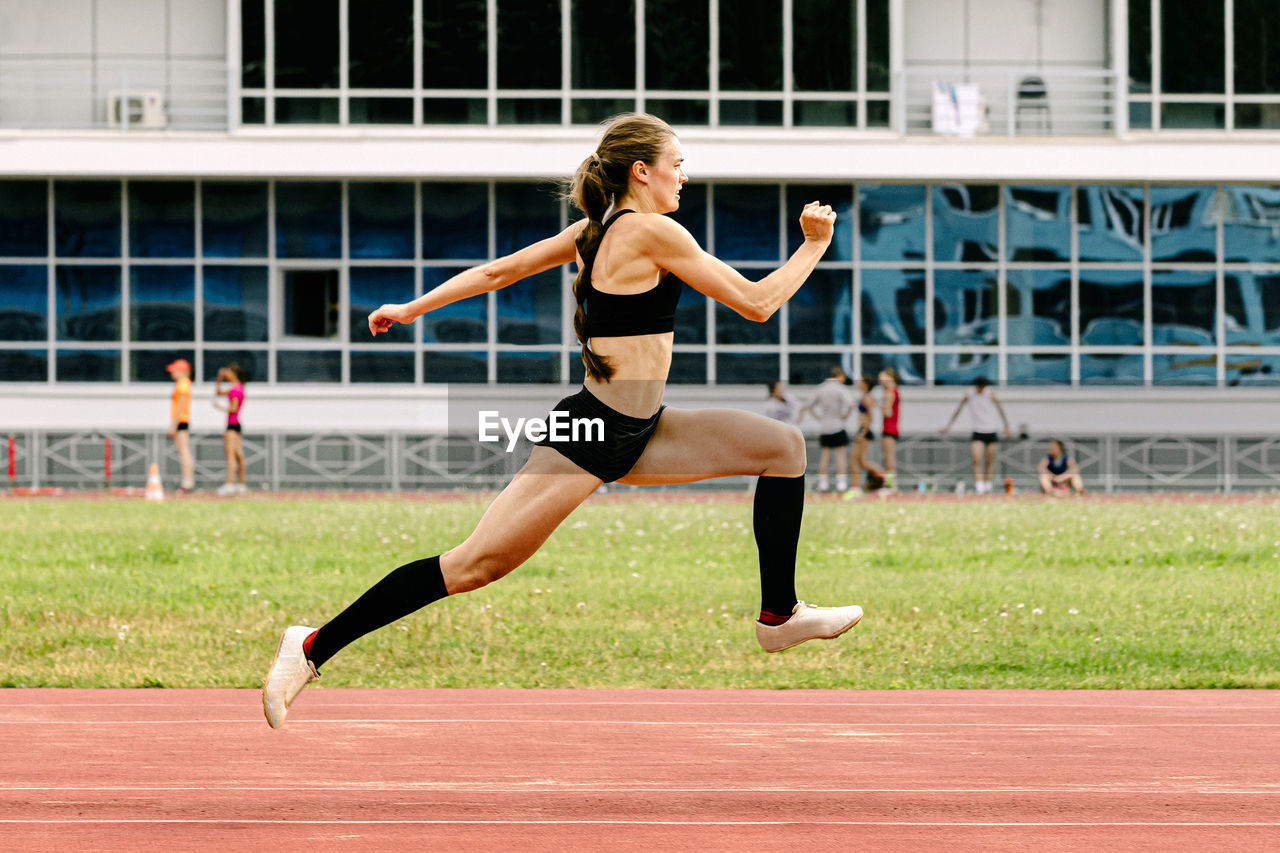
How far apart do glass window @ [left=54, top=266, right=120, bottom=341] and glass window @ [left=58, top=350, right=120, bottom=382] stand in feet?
0.92

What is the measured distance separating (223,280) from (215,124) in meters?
3.03

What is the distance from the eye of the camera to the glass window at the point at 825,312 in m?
31.5

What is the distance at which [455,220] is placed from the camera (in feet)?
A: 102

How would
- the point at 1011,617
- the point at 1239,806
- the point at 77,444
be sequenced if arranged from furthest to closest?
the point at 77,444 < the point at 1011,617 < the point at 1239,806

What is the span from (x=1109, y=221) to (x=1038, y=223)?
4.57 feet

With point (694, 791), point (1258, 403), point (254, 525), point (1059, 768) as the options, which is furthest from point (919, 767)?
point (1258, 403)

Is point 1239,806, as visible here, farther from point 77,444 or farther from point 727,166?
point 77,444

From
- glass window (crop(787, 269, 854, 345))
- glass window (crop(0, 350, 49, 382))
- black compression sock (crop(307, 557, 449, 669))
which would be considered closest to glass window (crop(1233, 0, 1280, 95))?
glass window (crop(787, 269, 854, 345))

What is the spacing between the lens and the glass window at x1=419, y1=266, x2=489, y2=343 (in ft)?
102

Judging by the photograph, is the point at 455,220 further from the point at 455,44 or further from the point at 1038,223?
the point at 1038,223

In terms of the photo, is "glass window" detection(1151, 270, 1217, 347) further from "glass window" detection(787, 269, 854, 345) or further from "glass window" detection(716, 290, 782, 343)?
"glass window" detection(716, 290, 782, 343)

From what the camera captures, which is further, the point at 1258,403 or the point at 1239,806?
the point at 1258,403

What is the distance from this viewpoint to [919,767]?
720 centimetres

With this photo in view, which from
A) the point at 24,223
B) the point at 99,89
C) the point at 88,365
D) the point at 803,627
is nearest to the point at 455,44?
the point at 99,89
